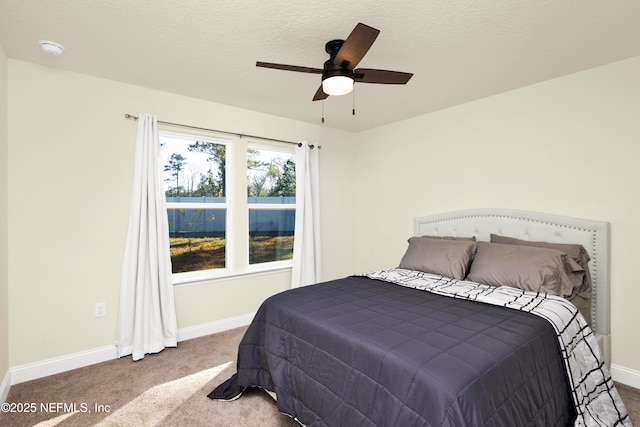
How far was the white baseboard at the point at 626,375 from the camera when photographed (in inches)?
93.0

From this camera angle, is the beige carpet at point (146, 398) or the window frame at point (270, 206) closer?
the beige carpet at point (146, 398)

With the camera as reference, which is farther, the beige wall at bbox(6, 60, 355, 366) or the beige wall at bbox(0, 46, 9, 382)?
the beige wall at bbox(6, 60, 355, 366)

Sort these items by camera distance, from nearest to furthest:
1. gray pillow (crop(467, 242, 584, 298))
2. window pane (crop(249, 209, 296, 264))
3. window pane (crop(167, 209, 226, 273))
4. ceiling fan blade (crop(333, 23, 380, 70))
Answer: ceiling fan blade (crop(333, 23, 380, 70)) → gray pillow (crop(467, 242, 584, 298)) → window pane (crop(167, 209, 226, 273)) → window pane (crop(249, 209, 296, 264))

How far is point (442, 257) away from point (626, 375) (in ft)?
5.05

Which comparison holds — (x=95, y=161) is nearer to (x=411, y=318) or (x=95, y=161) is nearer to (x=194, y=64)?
(x=194, y=64)

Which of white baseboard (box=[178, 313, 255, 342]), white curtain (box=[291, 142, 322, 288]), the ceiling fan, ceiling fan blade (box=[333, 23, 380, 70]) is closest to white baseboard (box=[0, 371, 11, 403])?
white baseboard (box=[178, 313, 255, 342])

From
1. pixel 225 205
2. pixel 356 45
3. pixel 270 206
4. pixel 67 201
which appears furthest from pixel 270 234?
pixel 356 45

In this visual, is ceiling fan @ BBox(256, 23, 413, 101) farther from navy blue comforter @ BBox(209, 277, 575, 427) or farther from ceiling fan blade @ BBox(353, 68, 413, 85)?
navy blue comforter @ BBox(209, 277, 575, 427)

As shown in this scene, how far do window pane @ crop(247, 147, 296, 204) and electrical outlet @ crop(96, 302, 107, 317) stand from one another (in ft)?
5.66

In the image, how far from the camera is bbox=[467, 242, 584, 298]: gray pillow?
7.54 feet

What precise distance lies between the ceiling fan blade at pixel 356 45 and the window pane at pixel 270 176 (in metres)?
2.15

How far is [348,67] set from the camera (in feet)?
6.19

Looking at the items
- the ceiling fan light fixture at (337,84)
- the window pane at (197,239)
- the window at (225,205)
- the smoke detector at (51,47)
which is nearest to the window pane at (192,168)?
the window at (225,205)

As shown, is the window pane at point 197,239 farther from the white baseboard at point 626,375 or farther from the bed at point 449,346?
the white baseboard at point 626,375
